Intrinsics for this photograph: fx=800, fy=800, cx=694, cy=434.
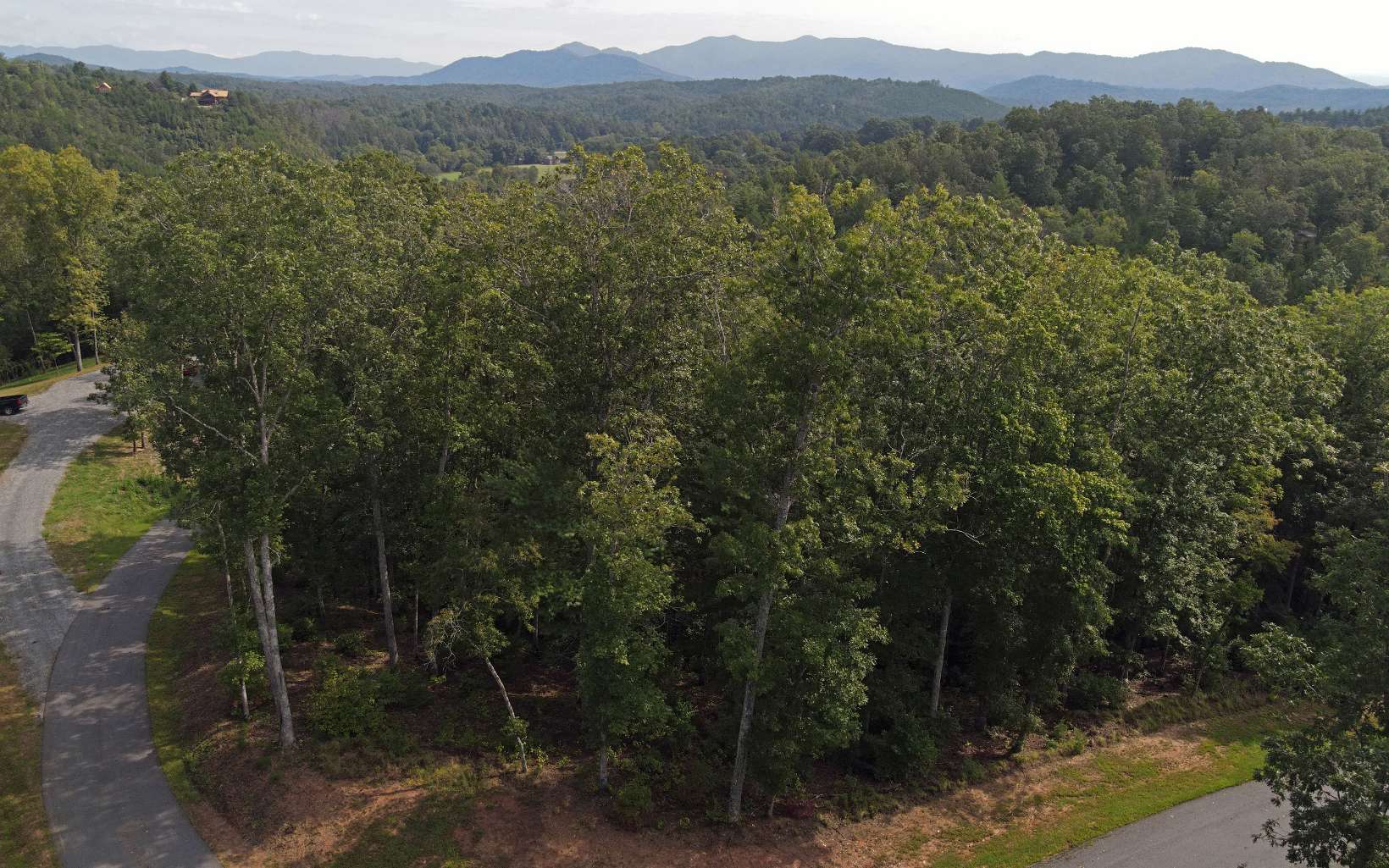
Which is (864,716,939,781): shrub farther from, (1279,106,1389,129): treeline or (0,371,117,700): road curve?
(1279,106,1389,129): treeline

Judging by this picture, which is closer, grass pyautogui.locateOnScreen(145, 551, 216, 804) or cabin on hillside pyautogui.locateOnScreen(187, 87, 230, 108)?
grass pyautogui.locateOnScreen(145, 551, 216, 804)

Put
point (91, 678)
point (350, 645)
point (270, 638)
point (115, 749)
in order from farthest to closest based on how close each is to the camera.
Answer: point (350, 645) → point (91, 678) → point (115, 749) → point (270, 638)

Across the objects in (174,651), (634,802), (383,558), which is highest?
(383,558)

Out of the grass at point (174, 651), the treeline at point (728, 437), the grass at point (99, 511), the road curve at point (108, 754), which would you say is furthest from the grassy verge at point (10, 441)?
the treeline at point (728, 437)

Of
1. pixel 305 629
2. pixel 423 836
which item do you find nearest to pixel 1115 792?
pixel 423 836

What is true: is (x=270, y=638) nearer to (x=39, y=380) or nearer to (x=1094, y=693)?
(x=1094, y=693)

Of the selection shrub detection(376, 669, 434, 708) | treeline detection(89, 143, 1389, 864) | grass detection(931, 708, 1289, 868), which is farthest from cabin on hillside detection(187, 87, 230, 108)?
grass detection(931, 708, 1289, 868)
